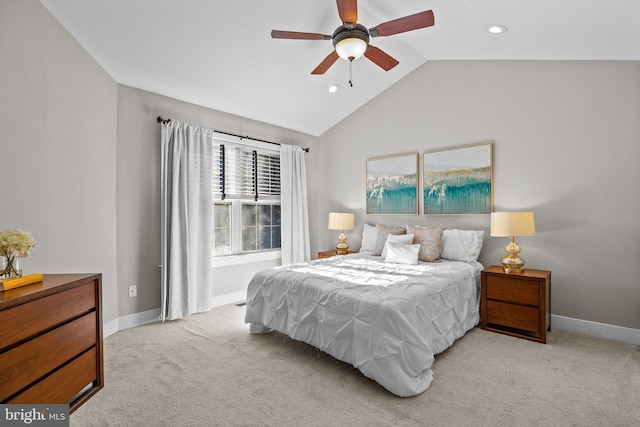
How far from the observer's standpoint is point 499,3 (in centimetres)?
242

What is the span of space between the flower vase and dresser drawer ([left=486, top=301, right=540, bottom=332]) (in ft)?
12.1

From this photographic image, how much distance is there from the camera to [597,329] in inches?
119

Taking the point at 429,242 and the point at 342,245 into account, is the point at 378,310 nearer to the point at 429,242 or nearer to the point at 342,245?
the point at 429,242

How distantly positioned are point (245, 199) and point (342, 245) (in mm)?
1573

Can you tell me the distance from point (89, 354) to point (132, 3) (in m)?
2.57

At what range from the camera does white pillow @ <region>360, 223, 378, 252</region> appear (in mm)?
4383

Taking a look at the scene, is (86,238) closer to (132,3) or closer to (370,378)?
A: (132,3)

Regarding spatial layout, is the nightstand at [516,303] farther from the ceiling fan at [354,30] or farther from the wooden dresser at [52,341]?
the wooden dresser at [52,341]

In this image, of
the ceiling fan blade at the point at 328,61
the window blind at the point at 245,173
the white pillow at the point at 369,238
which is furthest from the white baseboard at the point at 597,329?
the window blind at the point at 245,173

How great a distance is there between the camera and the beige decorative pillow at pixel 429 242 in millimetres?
3598

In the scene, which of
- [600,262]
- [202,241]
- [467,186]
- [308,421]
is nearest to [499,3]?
[467,186]

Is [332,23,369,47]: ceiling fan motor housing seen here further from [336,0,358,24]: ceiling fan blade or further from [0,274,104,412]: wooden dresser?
[0,274,104,412]: wooden dresser

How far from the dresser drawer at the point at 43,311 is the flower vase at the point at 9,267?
0.25 m

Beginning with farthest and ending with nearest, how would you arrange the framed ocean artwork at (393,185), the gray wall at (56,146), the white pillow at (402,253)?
1. the framed ocean artwork at (393,185)
2. the white pillow at (402,253)
3. the gray wall at (56,146)
